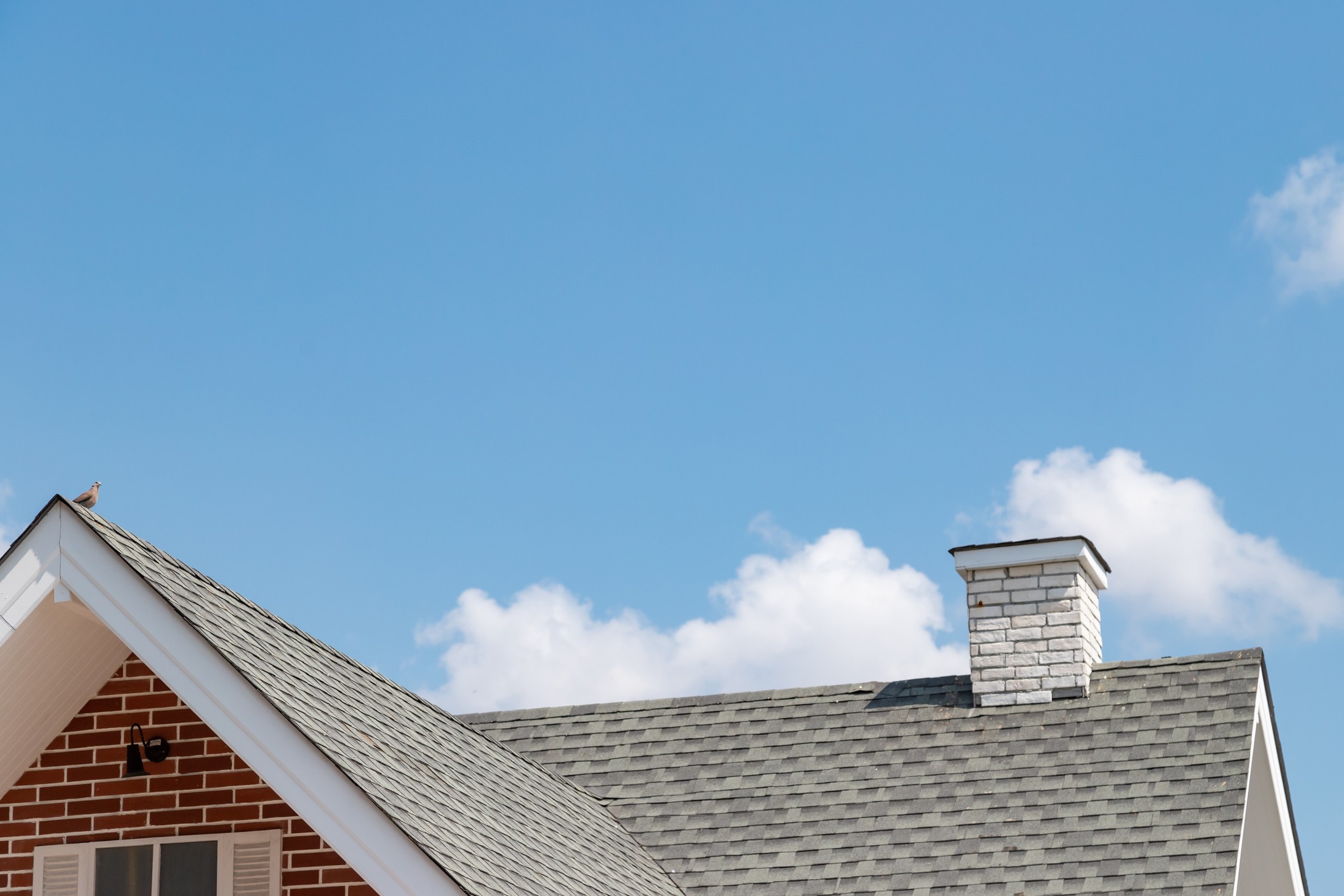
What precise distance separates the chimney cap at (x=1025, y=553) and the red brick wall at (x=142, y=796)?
22.1 ft

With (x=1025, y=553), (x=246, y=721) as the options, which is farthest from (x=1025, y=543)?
(x=246, y=721)

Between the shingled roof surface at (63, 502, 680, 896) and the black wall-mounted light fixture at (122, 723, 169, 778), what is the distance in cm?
77

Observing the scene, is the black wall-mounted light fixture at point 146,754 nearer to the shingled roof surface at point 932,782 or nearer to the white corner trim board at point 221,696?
the white corner trim board at point 221,696

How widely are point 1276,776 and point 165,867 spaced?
9.23 m

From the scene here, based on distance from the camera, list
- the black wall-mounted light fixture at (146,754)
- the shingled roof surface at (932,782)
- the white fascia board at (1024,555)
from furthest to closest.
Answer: the white fascia board at (1024,555) < the shingled roof surface at (932,782) < the black wall-mounted light fixture at (146,754)

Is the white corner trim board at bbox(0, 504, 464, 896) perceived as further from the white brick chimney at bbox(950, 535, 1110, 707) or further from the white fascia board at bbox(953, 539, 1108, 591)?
the white fascia board at bbox(953, 539, 1108, 591)

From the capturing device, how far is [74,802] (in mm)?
8391

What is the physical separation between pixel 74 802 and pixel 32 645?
1197 mm

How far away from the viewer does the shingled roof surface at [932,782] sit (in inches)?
404

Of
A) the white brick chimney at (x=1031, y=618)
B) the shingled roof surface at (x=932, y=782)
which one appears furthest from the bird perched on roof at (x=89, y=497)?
the white brick chimney at (x=1031, y=618)

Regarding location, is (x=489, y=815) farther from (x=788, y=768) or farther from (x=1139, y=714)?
(x=1139, y=714)

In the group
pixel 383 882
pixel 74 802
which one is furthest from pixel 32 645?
pixel 383 882

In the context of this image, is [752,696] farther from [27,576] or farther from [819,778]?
[27,576]

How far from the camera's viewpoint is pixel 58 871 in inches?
326
